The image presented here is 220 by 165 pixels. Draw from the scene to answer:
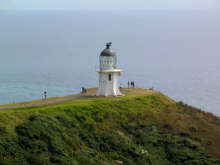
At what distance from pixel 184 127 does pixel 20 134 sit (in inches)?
546

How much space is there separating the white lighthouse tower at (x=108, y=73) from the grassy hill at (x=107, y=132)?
1285 millimetres

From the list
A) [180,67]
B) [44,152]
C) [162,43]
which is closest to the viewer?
[44,152]

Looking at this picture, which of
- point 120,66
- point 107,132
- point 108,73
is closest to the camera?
point 107,132

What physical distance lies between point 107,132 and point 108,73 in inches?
356

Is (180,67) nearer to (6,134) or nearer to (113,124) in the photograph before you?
(113,124)

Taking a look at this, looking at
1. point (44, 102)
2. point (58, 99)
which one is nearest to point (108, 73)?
point (58, 99)

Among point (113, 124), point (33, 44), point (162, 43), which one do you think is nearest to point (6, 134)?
point (113, 124)

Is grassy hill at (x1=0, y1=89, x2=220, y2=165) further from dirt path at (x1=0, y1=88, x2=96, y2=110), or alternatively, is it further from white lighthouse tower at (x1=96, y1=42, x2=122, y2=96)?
white lighthouse tower at (x1=96, y1=42, x2=122, y2=96)

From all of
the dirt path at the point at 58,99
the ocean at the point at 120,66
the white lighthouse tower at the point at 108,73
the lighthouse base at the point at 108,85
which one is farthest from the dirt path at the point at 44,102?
the ocean at the point at 120,66

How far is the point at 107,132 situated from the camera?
108ft

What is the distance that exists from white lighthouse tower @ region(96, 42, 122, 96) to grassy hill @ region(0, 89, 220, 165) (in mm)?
1285

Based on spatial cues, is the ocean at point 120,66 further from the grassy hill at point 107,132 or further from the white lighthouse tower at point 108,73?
the grassy hill at point 107,132

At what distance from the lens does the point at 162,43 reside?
165500mm

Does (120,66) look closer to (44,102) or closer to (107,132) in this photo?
(44,102)
